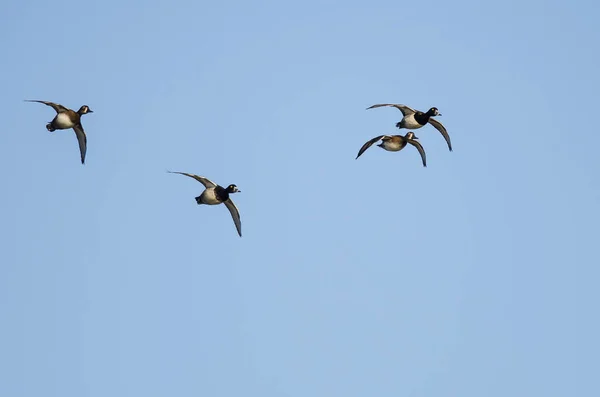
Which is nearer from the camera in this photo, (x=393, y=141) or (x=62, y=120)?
(x=62, y=120)

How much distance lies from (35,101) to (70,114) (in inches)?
297

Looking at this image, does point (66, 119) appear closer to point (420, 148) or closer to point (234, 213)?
point (234, 213)

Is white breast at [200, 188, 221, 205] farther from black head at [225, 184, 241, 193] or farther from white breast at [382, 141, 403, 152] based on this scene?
white breast at [382, 141, 403, 152]

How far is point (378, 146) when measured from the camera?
3494 inches

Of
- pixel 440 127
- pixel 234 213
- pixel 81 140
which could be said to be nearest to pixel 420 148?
pixel 440 127

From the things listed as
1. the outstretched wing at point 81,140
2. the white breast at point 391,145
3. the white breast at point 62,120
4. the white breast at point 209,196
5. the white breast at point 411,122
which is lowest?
the white breast at point 209,196

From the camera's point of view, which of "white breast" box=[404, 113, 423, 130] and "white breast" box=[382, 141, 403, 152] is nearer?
"white breast" box=[404, 113, 423, 130]

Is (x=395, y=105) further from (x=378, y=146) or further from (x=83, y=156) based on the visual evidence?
(x=83, y=156)

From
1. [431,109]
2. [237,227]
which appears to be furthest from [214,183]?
[431,109]

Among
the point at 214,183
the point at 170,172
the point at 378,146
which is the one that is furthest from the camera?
the point at 378,146

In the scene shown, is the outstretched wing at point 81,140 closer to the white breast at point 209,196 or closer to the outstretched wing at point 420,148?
the white breast at point 209,196

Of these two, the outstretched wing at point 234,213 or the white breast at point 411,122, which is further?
the white breast at point 411,122

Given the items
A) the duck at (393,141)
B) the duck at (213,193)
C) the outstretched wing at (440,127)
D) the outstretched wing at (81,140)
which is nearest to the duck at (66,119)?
the outstretched wing at (81,140)

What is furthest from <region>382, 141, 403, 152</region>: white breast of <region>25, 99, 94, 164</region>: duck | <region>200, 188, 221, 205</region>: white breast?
<region>25, 99, 94, 164</region>: duck
